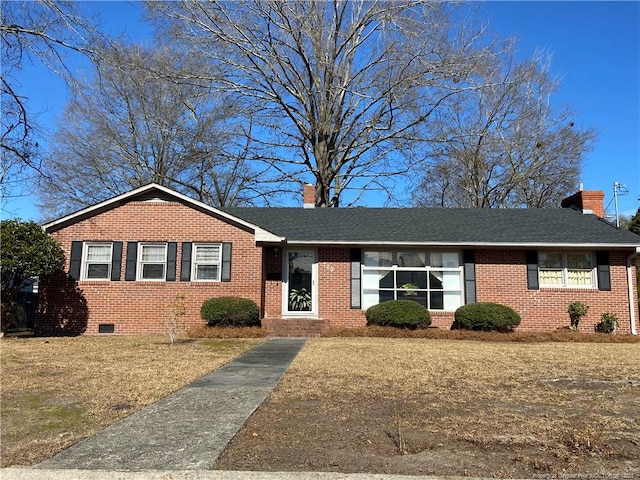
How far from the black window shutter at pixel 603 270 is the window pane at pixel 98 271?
1507cm

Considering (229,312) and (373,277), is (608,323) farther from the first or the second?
(229,312)

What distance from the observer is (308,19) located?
2064cm

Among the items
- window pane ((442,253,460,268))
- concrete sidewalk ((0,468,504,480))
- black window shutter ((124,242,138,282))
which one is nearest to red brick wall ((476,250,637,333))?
window pane ((442,253,460,268))

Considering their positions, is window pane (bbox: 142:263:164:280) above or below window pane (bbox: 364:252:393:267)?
below

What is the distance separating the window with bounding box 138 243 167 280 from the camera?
1476 cm

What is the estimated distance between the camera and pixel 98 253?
14.9 metres

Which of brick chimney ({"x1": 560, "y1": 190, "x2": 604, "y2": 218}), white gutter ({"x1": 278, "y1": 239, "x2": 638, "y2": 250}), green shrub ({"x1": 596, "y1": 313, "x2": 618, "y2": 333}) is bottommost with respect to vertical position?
green shrub ({"x1": 596, "y1": 313, "x2": 618, "y2": 333})

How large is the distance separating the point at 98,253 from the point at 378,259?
8.69 m

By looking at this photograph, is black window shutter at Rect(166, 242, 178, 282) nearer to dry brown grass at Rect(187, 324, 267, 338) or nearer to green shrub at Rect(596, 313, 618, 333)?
dry brown grass at Rect(187, 324, 267, 338)

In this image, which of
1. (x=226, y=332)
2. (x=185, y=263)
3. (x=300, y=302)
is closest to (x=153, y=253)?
(x=185, y=263)

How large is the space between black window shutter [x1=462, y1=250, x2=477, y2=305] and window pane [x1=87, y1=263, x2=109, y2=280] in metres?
11.0

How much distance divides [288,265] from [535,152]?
19059 millimetres

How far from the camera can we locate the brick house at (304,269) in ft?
47.7

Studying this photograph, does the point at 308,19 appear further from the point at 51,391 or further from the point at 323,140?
the point at 51,391
